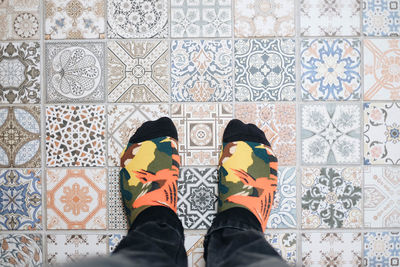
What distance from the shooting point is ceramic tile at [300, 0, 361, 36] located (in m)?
0.79

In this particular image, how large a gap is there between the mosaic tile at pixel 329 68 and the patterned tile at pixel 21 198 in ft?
2.56

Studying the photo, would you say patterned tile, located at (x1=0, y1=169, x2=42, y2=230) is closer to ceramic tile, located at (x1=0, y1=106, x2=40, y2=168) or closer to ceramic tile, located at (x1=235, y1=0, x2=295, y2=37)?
ceramic tile, located at (x1=0, y1=106, x2=40, y2=168)

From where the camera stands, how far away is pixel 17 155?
805 millimetres

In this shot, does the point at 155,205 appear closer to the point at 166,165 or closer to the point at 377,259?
the point at 166,165

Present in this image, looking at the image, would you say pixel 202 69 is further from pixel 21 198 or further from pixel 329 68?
pixel 21 198

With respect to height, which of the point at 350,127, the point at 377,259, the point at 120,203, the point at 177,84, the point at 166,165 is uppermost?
the point at 177,84

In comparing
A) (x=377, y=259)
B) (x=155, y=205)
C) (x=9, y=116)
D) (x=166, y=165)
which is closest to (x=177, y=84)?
(x=166, y=165)

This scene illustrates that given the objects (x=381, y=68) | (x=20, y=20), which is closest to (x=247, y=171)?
(x=381, y=68)

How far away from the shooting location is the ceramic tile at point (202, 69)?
786 mm

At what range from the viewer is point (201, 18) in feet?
2.58

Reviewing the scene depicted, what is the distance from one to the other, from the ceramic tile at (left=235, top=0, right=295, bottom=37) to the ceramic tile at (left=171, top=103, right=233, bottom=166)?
0.21 m

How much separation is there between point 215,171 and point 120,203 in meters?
0.28

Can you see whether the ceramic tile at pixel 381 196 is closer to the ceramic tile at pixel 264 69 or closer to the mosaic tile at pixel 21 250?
the ceramic tile at pixel 264 69

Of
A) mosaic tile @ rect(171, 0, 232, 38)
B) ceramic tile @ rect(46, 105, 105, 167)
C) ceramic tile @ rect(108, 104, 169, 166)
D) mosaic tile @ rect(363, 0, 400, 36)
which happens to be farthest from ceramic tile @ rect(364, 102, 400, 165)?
ceramic tile @ rect(46, 105, 105, 167)
